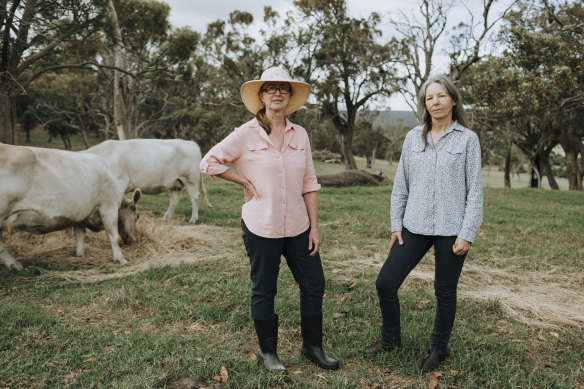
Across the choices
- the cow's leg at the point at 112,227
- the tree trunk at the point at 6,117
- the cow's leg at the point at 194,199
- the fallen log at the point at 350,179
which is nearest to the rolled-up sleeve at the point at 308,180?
the cow's leg at the point at 112,227

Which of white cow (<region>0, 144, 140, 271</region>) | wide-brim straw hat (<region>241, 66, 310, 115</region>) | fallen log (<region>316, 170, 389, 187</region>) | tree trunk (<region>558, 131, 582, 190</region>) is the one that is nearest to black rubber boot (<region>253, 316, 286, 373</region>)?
wide-brim straw hat (<region>241, 66, 310, 115</region>)

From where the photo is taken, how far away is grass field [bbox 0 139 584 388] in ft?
10.1

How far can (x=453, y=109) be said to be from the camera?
3.03 meters

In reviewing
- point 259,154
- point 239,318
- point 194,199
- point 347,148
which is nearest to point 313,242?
point 259,154

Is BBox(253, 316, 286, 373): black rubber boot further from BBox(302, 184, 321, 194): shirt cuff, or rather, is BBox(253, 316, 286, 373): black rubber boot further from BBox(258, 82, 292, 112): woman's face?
BBox(258, 82, 292, 112): woman's face

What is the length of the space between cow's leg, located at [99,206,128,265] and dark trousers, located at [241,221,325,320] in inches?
145

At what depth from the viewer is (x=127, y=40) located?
718 inches

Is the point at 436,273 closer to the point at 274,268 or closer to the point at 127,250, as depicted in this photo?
the point at 274,268

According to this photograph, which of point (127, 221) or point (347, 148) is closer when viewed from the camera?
point (127, 221)

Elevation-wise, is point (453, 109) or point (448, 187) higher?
point (453, 109)

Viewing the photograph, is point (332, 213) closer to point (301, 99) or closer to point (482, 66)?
point (301, 99)

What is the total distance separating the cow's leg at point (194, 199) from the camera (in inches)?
359

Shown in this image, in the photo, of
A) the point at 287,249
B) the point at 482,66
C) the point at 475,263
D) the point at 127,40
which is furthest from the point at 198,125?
the point at 287,249

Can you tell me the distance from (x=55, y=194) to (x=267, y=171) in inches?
146
